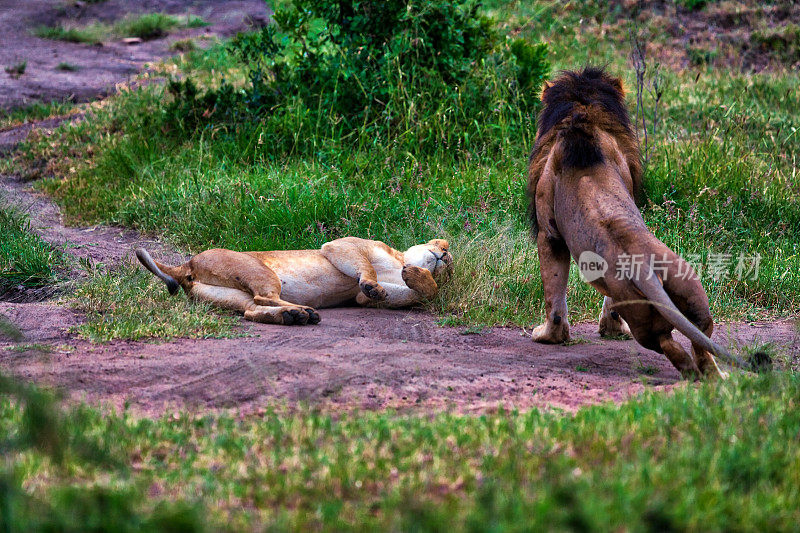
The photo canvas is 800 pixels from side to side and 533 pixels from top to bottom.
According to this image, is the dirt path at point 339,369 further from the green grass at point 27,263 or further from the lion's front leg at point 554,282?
the green grass at point 27,263

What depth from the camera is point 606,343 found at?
523 centimetres

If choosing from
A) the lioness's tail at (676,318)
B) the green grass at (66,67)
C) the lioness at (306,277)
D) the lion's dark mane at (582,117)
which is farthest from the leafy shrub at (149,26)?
the lioness's tail at (676,318)

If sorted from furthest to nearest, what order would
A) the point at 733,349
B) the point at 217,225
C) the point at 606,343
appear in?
the point at 217,225 < the point at 606,343 < the point at 733,349

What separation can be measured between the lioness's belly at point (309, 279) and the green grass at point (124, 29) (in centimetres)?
1033

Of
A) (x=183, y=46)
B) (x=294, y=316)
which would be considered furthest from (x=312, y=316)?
(x=183, y=46)

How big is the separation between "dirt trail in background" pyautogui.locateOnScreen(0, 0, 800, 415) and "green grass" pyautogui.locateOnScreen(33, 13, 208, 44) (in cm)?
958

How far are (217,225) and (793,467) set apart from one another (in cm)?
569

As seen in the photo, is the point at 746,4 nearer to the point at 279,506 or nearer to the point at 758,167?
the point at 758,167

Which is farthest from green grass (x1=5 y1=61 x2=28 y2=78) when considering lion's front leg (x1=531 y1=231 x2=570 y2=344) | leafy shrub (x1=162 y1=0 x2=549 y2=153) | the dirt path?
lion's front leg (x1=531 y1=231 x2=570 y2=344)

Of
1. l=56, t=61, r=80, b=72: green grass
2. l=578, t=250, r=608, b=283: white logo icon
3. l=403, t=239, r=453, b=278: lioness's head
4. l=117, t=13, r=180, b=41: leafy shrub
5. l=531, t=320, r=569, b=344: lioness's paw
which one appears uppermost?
l=117, t=13, r=180, b=41: leafy shrub

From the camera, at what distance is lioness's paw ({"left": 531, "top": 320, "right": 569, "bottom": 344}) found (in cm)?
502

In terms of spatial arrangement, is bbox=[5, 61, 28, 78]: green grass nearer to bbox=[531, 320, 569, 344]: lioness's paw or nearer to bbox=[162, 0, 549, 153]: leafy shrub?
bbox=[162, 0, 549, 153]: leafy shrub

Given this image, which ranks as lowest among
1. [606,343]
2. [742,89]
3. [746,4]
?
[606,343]

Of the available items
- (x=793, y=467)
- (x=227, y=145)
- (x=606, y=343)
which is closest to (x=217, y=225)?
(x=227, y=145)
